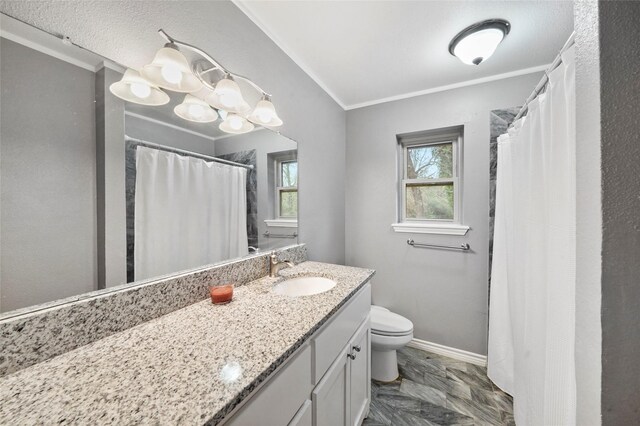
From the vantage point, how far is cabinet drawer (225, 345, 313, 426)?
0.53 m

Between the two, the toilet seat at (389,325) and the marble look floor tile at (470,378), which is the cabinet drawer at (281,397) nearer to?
the toilet seat at (389,325)

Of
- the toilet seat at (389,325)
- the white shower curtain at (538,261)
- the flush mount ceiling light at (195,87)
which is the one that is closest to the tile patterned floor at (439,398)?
the white shower curtain at (538,261)

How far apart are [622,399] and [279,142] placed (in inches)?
62.0

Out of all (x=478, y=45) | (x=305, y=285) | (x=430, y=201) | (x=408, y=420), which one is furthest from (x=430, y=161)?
(x=408, y=420)

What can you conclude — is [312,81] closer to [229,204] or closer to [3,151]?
[229,204]

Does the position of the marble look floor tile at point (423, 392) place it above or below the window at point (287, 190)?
below

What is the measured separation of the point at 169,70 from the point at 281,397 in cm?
117

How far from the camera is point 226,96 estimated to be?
1039 mm

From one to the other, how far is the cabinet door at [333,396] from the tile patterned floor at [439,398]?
50 cm

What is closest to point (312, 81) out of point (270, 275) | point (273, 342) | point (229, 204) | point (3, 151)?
point (229, 204)

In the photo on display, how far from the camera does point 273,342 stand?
65cm

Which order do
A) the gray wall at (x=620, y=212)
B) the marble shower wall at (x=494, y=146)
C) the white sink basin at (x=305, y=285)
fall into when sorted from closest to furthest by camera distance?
1. the gray wall at (x=620, y=212)
2. the white sink basin at (x=305, y=285)
3. the marble shower wall at (x=494, y=146)

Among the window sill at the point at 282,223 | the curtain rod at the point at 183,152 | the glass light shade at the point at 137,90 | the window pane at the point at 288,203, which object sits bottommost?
the window sill at the point at 282,223

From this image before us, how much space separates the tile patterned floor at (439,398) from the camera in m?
1.36
